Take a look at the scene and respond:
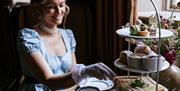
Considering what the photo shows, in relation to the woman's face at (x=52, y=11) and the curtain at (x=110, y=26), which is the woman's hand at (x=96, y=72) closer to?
the woman's face at (x=52, y=11)

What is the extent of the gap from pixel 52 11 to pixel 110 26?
0.72 metres

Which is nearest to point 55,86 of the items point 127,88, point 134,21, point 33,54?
point 33,54

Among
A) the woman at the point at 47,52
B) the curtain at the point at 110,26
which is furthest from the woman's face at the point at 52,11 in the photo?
the curtain at the point at 110,26

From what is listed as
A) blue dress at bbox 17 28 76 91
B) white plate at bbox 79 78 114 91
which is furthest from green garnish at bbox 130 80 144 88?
blue dress at bbox 17 28 76 91

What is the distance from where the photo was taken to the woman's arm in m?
1.16

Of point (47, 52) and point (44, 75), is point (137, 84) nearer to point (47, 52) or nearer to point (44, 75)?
point (44, 75)

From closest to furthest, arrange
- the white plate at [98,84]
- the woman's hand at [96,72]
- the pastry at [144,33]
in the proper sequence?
the woman's hand at [96,72] → the pastry at [144,33] → the white plate at [98,84]

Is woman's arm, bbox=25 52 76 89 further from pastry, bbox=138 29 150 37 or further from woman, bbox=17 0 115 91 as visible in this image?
pastry, bbox=138 29 150 37

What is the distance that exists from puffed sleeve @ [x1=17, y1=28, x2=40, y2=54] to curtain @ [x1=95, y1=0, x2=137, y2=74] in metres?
0.73

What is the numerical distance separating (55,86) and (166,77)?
0.49 metres

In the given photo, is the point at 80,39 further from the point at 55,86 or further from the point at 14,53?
the point at 55,86

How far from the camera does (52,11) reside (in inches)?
54.1

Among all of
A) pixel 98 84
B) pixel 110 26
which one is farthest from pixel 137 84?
pixel 110 26

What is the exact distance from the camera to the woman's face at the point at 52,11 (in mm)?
1375
